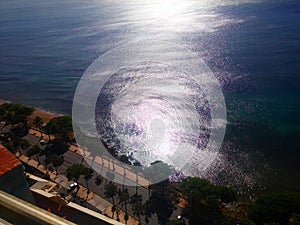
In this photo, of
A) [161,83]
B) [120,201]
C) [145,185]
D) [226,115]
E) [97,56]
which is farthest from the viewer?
[97,56]

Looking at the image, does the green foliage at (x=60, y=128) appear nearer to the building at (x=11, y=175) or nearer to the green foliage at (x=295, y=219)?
the green foliage at (x=295, y=219)

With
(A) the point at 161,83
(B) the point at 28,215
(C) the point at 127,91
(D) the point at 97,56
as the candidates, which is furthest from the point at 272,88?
(B) the point at 28,215

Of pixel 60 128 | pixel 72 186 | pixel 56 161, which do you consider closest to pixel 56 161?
pixel 56 161

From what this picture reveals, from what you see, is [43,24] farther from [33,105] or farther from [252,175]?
[252,175]

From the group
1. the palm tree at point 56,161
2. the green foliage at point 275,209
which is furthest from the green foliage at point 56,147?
the green foliage at point 275,209

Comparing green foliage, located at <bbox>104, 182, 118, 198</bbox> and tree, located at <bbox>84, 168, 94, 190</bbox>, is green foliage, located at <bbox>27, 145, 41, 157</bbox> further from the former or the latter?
green foliage, located at <bbox>104, 182, 118, 198</bbox>

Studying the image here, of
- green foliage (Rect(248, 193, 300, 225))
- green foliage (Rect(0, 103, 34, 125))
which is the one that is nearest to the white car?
green foliage (Rect(248, 193, 300, 225))
